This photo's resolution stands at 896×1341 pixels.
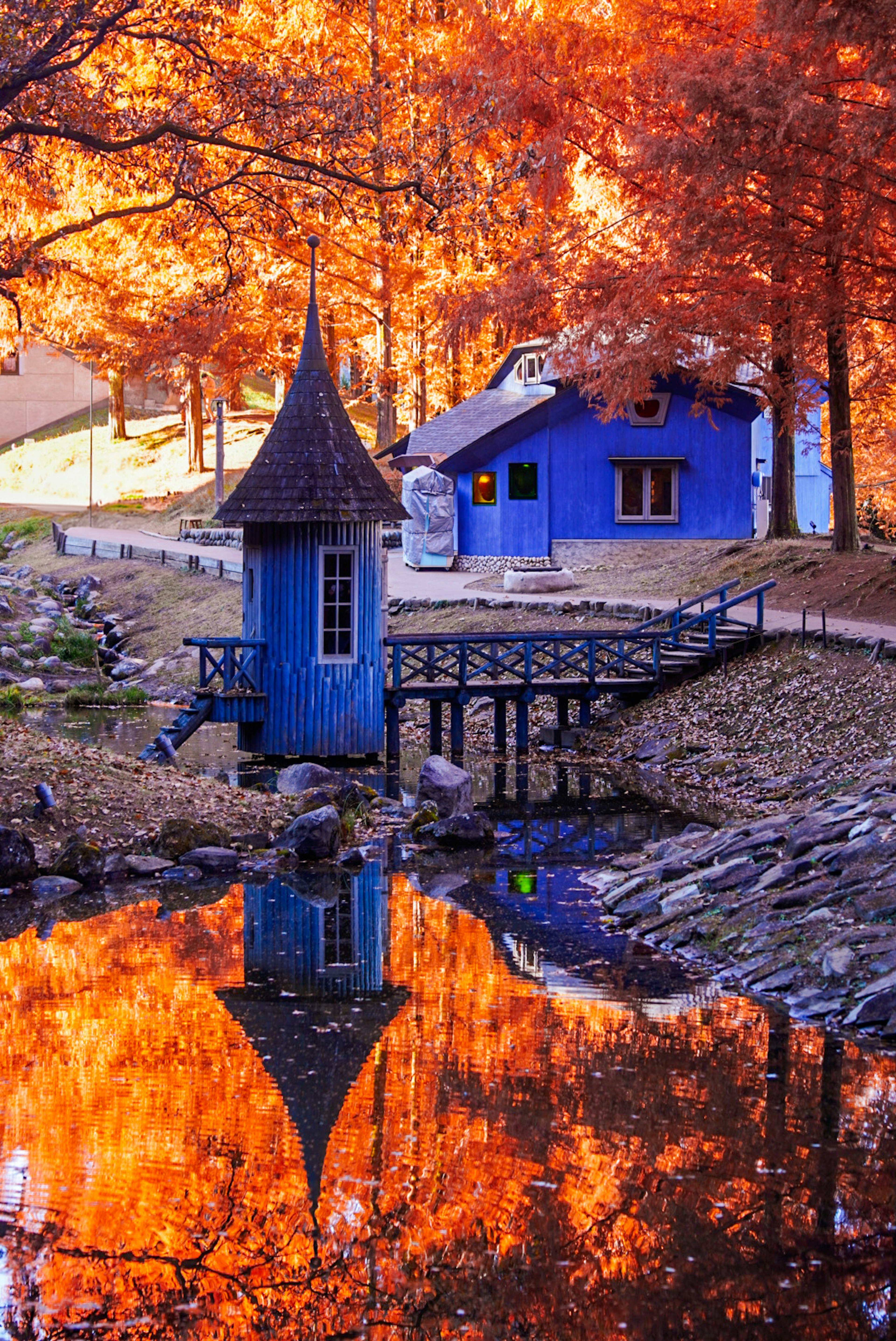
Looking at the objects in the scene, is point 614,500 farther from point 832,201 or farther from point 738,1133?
point 738,1133

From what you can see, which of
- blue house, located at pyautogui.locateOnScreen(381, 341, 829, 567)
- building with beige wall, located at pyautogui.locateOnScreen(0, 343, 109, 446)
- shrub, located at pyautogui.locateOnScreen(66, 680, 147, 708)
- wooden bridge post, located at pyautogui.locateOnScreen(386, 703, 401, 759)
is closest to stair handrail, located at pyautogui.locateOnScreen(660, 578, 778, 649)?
wooden bridge post, located at pyautogui.locateOnScreen(386, 703, 401, 759)

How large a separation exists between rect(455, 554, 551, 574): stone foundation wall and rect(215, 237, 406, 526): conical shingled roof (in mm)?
15492

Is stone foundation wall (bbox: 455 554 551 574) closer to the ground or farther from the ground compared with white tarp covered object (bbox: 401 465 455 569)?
closer to the ground

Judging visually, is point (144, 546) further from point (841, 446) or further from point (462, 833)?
point (462, 833)

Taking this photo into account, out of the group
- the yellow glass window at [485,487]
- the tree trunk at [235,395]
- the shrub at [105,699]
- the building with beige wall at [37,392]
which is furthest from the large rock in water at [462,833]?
the building with beige wall at [37,392]

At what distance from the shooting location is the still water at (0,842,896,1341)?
6.51 m

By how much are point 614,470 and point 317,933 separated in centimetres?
2586

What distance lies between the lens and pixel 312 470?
21.2m

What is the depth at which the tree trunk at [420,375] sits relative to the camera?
46312 mm

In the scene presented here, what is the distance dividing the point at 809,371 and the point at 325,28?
17.2m

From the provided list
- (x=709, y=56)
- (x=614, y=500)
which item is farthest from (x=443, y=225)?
(x=614, y=500)

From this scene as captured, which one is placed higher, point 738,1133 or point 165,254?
point 165,254

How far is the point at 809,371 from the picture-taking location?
2783 centimetres

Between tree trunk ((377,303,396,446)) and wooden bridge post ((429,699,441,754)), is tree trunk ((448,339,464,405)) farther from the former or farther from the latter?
wooden bridge post ((429,699,441,754))
